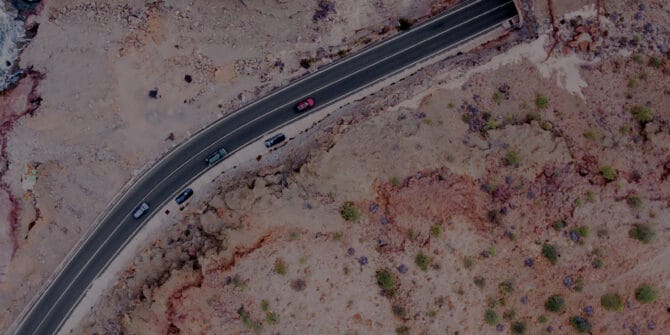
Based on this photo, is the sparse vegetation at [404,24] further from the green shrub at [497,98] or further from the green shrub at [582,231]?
the green shrub at [582,231]

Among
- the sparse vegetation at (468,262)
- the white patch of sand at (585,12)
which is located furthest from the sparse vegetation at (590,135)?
the sparse vegetation at (468,262)

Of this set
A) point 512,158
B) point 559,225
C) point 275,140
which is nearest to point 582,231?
point 559,225

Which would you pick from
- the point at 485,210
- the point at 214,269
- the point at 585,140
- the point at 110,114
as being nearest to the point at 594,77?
the point at 585,140

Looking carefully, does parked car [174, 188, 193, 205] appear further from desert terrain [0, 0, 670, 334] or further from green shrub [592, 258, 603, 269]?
green shrub [592, 258, 603, 269]

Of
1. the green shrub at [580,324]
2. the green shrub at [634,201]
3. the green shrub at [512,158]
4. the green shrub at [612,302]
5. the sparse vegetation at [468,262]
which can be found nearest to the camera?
the green shrub at [612,302]

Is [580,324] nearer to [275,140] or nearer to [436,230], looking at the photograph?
[436,230]

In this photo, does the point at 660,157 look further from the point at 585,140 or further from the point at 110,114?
the point at 110,114
